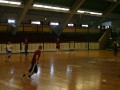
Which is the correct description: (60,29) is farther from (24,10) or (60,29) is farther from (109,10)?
(109,10)

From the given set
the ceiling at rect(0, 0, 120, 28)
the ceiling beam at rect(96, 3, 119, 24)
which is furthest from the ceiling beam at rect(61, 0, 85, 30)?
the ceiling beam at rect(96, 3, 119, 24)

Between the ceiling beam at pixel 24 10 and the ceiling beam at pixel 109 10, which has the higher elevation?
the ceiling beam at pixel 109 10

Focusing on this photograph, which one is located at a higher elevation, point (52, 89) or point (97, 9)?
point (97, 9)

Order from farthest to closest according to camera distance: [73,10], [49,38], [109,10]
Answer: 1. [109,10]
2. [73,10]
3. [49,38]

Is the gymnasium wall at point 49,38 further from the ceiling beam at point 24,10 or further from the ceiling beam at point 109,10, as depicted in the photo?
the ceiling beam at point 109,10

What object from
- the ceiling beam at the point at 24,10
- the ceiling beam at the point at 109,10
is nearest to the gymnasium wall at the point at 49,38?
the ceiling beam at the point at 24,10


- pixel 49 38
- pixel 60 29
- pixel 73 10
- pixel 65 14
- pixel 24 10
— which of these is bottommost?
pixel 49 38

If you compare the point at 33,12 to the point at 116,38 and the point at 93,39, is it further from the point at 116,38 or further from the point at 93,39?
the point at 116,38

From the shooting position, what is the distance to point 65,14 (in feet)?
126

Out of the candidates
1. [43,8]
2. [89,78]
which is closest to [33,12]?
[43,8]

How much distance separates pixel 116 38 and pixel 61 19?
10.9 metres

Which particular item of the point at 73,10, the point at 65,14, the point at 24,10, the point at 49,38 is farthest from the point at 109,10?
the point at 24,10

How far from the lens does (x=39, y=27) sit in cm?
3738

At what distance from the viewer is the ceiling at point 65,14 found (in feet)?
108
